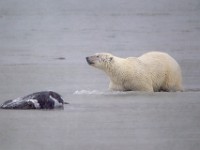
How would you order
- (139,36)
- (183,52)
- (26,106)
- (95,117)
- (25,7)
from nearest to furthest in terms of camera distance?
(95,117), (26,106), (183,52), (139,36), (25,7)

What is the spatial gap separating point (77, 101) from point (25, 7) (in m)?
8.94

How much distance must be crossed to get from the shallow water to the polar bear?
9.7 inches

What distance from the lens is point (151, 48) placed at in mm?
14953

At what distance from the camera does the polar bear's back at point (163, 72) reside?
11.5 metres

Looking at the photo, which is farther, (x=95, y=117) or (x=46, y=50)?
(x=46, y=50)

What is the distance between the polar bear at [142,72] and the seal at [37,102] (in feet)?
5.64

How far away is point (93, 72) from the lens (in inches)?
507

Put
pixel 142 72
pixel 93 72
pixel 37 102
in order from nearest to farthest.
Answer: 1. pixel 37 102
2. pixel 142 72
3. pixel 93 72

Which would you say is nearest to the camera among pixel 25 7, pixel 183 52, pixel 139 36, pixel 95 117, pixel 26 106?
pixel 95 117

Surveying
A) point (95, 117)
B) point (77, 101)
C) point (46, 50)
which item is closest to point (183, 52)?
point (46, 50)

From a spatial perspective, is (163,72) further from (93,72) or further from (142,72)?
(93,72)

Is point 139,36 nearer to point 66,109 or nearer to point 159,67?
point 159,67

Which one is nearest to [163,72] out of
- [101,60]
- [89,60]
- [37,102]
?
[101,60]

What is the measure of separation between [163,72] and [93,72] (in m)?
1.66
